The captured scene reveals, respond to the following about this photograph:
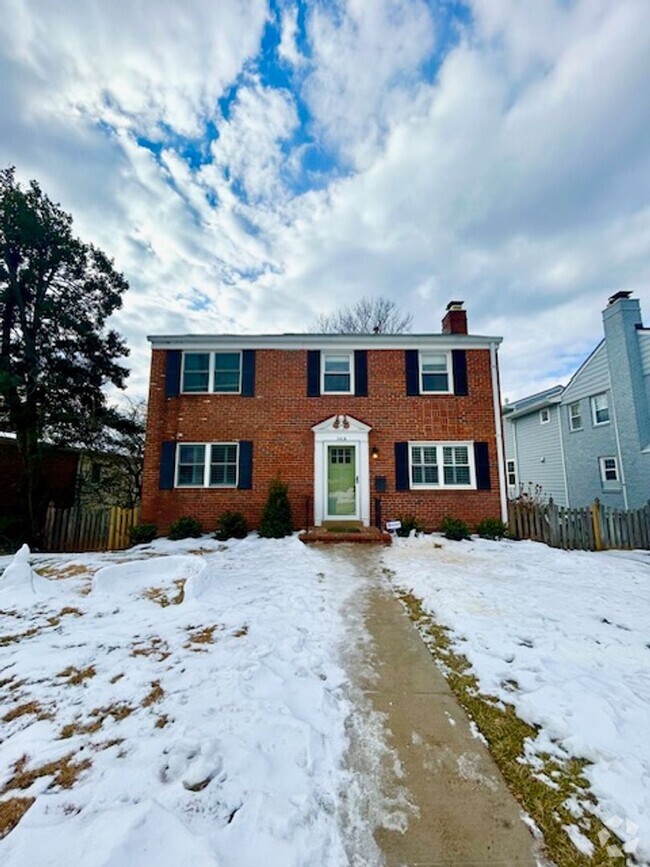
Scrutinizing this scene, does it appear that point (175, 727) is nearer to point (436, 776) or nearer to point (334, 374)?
point (436, 776)

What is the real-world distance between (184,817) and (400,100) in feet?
43.8

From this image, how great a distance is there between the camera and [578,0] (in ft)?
22.0

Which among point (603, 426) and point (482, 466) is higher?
point (603, 426)

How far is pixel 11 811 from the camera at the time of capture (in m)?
1.62

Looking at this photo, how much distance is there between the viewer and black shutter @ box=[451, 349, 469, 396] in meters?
10.9

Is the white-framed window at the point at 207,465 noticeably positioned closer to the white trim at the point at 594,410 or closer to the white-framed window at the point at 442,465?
the white-framed window at the point at 442,465

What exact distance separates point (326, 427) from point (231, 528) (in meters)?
3.94

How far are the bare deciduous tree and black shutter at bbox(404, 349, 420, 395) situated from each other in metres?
9.65

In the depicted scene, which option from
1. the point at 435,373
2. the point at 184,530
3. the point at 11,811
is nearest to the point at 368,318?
the point at 435,373

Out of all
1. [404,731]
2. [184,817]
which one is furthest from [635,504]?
[184,817]

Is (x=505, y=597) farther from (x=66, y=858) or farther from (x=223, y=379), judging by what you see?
(x=223, y=379)

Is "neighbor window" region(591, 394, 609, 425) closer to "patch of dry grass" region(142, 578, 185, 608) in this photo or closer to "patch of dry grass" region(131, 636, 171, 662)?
"patch of dry grass" region(142, 578, 185, 608)

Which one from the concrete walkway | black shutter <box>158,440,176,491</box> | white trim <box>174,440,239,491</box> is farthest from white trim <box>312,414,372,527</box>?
the concrete walkway

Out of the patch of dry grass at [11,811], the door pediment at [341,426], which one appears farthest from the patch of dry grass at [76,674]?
the door pediment at [341,426]
